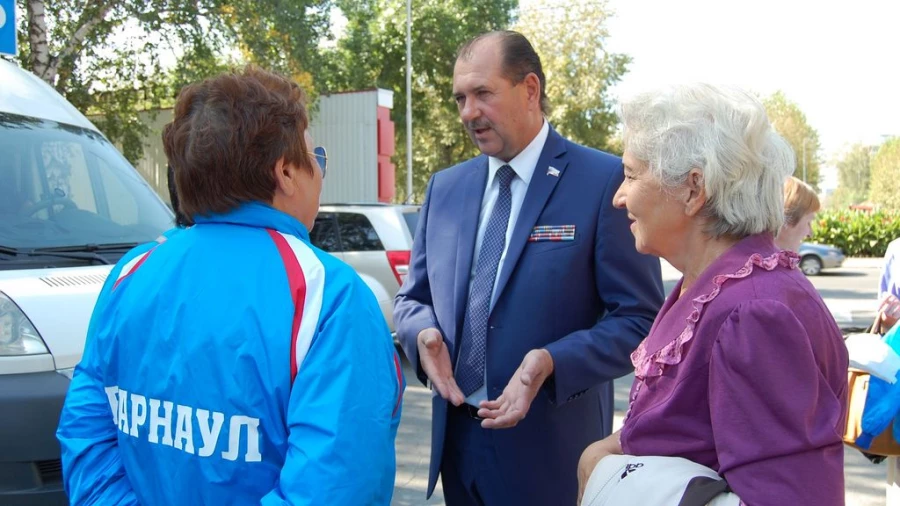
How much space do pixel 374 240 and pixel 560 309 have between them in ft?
21.8

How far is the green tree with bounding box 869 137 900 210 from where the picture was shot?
200ft

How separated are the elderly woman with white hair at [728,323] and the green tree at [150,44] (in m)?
14.1

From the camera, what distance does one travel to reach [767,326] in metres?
1.45

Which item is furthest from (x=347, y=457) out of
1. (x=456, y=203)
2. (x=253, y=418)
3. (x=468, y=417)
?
(x=456, y=203)

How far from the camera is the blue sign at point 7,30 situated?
5227 mm

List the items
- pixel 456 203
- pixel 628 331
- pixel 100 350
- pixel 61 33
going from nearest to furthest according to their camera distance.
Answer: pixel 100 350
pixel 628 331
pixel 456 203
pixel 61 33

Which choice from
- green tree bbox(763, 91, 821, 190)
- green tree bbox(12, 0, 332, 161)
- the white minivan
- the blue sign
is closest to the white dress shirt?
the white minivan

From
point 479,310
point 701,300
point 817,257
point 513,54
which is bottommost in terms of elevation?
point 817,257

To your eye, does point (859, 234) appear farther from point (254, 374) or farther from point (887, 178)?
point (254, 374)

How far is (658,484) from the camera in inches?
59.0

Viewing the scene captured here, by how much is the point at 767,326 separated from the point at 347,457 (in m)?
0.79

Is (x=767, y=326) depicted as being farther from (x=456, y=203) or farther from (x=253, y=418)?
(x=456, y=203)

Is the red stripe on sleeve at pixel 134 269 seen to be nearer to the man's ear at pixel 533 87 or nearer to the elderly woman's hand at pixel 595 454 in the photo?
the elderly woman's hand at pixel 595 454

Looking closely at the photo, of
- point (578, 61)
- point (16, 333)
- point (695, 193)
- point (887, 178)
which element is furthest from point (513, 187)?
point (887, 178)
